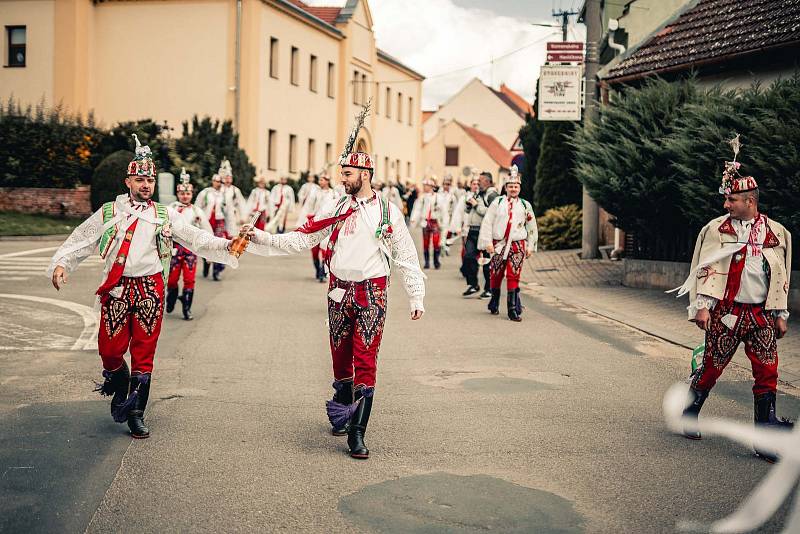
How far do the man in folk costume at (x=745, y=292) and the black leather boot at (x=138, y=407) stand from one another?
3565 millimetres

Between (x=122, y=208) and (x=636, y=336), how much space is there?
22.9 ft

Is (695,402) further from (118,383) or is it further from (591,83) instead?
(591,83)

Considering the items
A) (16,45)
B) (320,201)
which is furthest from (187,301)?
(16,45)

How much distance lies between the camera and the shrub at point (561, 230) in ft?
83.3

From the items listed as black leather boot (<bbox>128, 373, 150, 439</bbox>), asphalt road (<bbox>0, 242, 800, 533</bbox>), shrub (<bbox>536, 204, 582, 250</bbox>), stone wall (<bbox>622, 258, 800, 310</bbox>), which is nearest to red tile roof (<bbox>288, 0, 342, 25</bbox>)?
shrub (<bbox>536, 204, 582, 250</bbox>)

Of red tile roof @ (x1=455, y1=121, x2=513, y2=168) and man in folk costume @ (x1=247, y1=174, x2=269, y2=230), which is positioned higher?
red tile roof @ (x1=455, y1=121, x2=513, y2=168)

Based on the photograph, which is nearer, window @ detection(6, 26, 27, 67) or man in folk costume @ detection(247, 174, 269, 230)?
man in folk costume @ detection(247, 174, 269, 230)

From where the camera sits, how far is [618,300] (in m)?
15.9

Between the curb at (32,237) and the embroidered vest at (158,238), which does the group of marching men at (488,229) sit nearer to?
the embroidered vest at (158,238)

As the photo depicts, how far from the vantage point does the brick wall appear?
31.4 meters

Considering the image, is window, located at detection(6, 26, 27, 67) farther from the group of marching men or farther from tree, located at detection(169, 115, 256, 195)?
the group of marching men

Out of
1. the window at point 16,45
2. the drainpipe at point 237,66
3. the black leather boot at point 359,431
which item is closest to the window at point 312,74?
the drainpipe at point 237,66

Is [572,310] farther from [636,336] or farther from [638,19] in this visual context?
[638,19]

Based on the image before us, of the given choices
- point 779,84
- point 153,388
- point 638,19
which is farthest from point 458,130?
point 153,388
